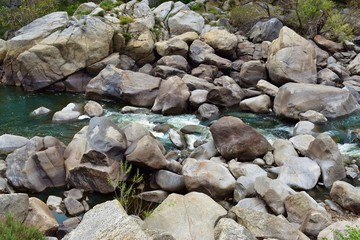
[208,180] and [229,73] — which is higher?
[208,180]

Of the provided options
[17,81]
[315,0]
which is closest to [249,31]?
[315,0]

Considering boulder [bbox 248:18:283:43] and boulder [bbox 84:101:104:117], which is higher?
boulder [bbox 248:18:283:43]

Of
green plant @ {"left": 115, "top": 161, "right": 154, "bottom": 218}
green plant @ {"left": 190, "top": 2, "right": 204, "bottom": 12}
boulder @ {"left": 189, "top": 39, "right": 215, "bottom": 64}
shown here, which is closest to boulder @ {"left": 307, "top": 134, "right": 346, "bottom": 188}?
green plant @ {"left": 115, "top": 161, "right": 154, "bottom": 218}

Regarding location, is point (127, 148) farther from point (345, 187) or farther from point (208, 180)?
point (345, 187)

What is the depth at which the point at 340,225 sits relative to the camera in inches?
334

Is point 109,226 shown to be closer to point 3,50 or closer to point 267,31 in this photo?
point 267,31

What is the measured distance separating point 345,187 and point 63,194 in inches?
304

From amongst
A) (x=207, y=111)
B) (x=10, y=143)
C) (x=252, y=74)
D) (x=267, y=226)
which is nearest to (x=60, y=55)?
(x=10, y=143)

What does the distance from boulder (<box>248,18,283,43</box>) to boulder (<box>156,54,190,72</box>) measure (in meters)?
5.82

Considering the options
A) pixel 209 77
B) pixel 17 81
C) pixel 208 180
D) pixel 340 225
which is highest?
pixel 340 225

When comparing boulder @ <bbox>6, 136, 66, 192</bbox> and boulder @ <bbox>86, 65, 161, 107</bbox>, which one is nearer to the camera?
boulder @ <bbox>6, 136, 66, 192</bbox>

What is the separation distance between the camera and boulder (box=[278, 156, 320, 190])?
11.6 meters

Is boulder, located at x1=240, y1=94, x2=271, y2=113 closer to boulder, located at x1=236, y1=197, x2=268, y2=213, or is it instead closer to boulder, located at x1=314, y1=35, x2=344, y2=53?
boulder, located at x1=236, y1=197, x2=268, y2=213

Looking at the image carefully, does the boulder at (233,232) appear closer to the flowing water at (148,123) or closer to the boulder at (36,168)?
the boulder at (36,168)
